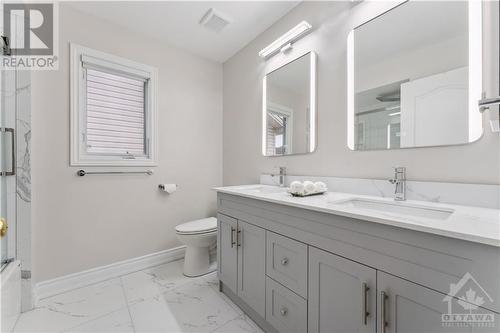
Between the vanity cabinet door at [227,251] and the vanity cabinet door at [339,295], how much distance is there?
663 millimetres

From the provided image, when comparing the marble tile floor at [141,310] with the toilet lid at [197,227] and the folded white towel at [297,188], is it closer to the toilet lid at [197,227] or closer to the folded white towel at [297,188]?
the toilet lid at [197,227]

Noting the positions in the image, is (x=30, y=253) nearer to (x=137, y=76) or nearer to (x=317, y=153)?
(x=137, y=76)

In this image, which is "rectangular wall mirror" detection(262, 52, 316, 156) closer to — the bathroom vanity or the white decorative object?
the white decorative object

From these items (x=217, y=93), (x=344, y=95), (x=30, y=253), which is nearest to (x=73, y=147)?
(x=30, y=253)

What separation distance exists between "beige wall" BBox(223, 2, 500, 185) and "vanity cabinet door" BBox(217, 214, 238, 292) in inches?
27.7

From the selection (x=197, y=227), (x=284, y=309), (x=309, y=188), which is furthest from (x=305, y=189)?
(x=197, y=227)

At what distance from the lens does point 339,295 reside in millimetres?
932

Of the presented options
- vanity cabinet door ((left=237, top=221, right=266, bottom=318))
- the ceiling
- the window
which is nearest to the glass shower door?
the window

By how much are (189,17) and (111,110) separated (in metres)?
1.15

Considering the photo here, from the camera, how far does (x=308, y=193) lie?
1371 mm

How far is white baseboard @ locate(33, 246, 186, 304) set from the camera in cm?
171

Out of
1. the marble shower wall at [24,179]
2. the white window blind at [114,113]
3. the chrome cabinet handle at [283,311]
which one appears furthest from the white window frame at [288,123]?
the marble shower wall at [24,179]

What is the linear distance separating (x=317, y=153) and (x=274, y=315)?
1.13 meters

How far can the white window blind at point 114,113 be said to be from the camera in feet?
6.49
